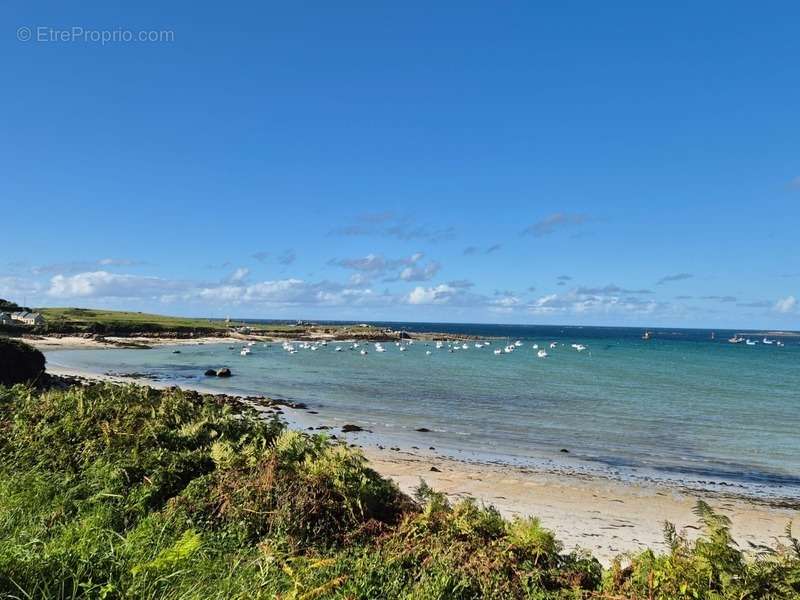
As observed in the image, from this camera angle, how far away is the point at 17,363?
23.2 m

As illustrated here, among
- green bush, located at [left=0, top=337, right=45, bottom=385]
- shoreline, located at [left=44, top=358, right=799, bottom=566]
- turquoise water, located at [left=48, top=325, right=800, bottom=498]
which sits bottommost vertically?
turquoise water, located at [left=48, top=325, right=800, bottom=498]

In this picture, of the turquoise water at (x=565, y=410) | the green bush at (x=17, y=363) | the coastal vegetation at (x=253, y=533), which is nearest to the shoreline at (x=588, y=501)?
the turquoise water at (x=565, y=410)

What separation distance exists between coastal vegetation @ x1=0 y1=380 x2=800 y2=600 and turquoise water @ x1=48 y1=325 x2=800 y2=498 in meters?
13.1

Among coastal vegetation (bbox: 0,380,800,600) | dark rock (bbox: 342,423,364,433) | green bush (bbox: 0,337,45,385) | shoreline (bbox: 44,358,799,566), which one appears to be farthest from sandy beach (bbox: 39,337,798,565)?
green bush (bbox: 0,337,45,385)

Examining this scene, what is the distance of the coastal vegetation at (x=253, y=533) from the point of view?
4.66 meters

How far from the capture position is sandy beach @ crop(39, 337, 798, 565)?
1178 centimetres

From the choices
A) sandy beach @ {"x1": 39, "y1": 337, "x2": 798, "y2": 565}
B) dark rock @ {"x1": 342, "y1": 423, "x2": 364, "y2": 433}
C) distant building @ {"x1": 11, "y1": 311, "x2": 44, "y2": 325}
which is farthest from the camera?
distant building @ {"x1": 11, "y1": 311, "x2": 44, "y2": 325}

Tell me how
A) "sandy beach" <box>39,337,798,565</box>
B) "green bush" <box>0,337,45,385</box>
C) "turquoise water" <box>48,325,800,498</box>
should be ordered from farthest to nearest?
"green bush" <box>0,337,45,385</box> → "turquoise water" <box>48,325,800,498</box> → "sandy beach" <box>39,337,798,565</box>

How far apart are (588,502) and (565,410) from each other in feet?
60.1

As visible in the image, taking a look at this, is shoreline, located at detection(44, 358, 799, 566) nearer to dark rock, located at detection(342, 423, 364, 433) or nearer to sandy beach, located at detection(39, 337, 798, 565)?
sandy beach, located at detection(39, 337, 798, 565)

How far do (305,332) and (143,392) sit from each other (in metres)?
126

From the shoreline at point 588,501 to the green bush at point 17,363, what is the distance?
1421 cm

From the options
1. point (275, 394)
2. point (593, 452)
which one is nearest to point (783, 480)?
point (593, 452)

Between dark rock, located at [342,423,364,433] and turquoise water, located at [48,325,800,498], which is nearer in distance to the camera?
turquoise water, located at [48,325,800,498]
